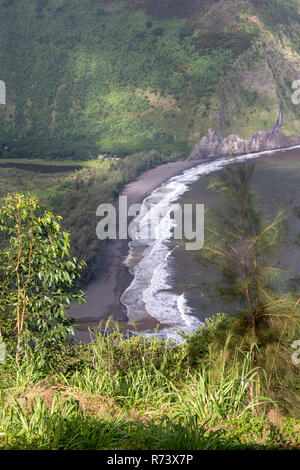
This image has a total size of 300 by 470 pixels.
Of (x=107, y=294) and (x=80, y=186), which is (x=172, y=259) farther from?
(x=80, y=186)

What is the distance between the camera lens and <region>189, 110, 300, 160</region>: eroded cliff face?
8706 cm

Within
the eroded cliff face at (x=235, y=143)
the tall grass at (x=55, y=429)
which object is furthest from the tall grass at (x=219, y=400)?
the eroded cliff face at (x=235, y=143)

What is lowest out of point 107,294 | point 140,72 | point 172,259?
point 107,294

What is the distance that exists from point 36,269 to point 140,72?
104 meters

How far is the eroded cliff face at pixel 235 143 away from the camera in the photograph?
87062mm

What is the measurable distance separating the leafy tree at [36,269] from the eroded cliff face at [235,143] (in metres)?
78.6

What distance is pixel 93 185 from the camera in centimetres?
6450

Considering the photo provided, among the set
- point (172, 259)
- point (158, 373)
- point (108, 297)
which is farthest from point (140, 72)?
point (158, 373)

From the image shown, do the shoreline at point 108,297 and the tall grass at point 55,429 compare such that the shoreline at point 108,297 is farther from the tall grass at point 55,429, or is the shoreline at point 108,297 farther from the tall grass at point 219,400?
the tall grass at point 55,429

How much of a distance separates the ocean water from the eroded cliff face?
476 inches

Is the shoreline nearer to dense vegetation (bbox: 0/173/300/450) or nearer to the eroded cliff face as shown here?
dense vegetation (bbox: 0/173/300/450)

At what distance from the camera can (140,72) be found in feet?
355

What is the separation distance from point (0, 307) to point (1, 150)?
81.2m

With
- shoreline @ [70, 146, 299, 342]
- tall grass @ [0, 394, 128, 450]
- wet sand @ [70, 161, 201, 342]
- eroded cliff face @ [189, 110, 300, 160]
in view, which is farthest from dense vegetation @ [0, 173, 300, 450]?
eroded cliff face @ [189, 110, 300, 160]
